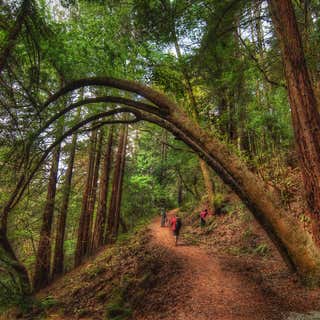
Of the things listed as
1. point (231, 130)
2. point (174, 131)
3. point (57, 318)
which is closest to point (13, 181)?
point (174, 131)

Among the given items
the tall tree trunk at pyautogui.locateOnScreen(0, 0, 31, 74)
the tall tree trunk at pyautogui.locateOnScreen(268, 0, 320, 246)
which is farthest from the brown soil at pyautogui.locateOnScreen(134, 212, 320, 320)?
the tall tree trunk at pyautogui.locateOnScreen(0, 0, 31, 74)

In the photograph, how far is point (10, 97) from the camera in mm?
4133

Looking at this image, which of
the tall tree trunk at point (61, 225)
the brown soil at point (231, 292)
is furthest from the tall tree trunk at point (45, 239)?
the brown soil at point (231, 292)

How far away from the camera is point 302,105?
17.2 feet

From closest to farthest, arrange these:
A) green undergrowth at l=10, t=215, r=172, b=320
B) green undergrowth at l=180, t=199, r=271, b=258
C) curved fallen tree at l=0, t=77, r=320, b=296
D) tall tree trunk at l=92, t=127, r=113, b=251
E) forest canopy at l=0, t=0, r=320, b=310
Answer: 1. forest canopy at l=0, t=0, r=320, b=310
2. curved fallen tree at l=0, t=77, r=320, b=296
3. green undergrowth at l=10, t=215, r=172, b=320
4. green undergrowth at l=180, t=199, r=271, b=258
5. tall tree trunk at l=92, t=127, r=113, b=251

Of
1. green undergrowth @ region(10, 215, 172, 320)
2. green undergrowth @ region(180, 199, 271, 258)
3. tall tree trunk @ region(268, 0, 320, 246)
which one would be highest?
tall tree trunk @ region(268, 0, 320, 246)

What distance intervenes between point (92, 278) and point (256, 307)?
772 cm

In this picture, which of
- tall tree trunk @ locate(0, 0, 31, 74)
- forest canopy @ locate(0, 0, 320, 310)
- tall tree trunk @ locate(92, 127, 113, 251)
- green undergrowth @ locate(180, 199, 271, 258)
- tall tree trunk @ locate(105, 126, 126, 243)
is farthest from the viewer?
tall tree trunk @ locate(105, 126, 126, 243)

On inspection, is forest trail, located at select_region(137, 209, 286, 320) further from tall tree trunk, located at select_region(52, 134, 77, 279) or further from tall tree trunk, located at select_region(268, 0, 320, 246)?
tall tree trunk, located at select_region(52, 134, 77, 279)

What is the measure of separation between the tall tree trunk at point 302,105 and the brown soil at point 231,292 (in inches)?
51.2

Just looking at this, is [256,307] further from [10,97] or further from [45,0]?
[45,0]

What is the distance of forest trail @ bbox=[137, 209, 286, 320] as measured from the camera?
472 centimetres

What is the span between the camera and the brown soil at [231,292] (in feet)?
15.2

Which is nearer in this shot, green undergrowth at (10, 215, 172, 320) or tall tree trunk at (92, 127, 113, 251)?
green undergrowth at (10, 215, 172, 320)
